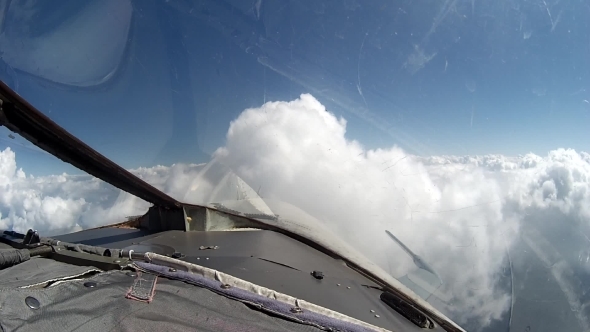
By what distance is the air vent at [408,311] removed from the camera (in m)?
2.22

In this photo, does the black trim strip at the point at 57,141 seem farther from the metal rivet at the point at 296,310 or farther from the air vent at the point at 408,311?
the air vent at the point at 408,311

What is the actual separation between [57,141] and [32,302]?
173cm

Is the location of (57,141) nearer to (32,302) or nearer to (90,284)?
(90,284)

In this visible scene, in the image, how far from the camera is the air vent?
222 centimetres

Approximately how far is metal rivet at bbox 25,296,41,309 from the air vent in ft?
6.45

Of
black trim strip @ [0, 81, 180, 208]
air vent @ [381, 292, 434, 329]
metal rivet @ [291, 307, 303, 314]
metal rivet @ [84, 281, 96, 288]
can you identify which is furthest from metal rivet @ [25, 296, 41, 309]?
air vent @ [381, 292, 434, 329]

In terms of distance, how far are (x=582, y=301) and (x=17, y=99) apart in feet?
64.5

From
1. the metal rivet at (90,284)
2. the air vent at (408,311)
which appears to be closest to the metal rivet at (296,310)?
the metal rivet at (90,284)

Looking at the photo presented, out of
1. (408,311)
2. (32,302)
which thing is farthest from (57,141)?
(408,311)

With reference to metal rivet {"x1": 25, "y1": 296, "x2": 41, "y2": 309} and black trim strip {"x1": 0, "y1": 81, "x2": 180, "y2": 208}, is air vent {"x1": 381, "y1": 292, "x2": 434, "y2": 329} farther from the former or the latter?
black trim strip {"x1": 0, "y1": 81, "x2": 180, "y2": 208}

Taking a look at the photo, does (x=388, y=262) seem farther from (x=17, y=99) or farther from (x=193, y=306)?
(x=17, y=99)

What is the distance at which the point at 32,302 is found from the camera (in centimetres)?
117

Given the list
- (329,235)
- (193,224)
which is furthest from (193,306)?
(329,235)

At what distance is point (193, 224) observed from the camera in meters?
3.92
